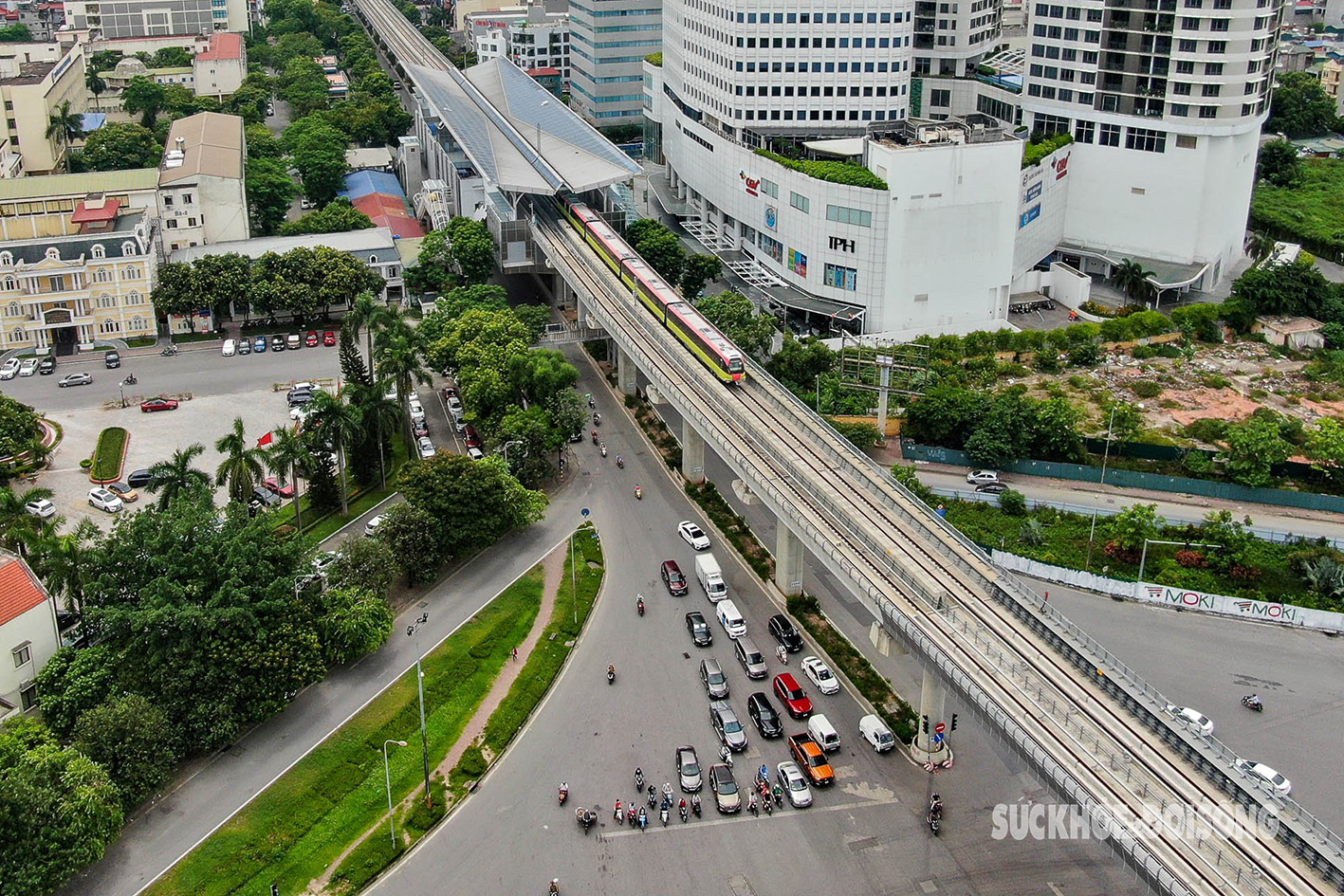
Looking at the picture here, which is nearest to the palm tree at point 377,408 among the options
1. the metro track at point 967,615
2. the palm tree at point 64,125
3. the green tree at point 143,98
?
the metro track at point 967,615

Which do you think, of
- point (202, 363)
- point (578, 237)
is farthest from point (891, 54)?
point (202, 363)

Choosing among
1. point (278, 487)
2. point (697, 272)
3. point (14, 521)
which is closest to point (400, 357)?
point (278, 487)

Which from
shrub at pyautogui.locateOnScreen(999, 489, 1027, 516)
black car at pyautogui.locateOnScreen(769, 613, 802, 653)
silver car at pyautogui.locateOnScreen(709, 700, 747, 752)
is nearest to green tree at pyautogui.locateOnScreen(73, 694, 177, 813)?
silver car at pyautogui.locateOnScreen(709, 700, 747, 752)

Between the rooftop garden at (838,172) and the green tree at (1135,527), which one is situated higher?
the rooftop garden at (838,172)

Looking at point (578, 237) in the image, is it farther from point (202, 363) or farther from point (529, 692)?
point (529, 692)

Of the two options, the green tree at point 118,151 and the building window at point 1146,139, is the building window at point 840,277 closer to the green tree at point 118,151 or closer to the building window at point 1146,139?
the building window at point 1146,139

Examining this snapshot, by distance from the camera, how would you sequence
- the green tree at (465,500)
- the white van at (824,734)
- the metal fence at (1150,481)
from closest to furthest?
1. the white van at (824,734)
2. the green tree at (465,500)
3. the metal fence at (1150,481)

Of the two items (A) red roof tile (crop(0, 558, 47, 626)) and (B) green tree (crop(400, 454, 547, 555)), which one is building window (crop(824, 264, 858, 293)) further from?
(A) red roof tile (crop(0, 558, 47, 626))
